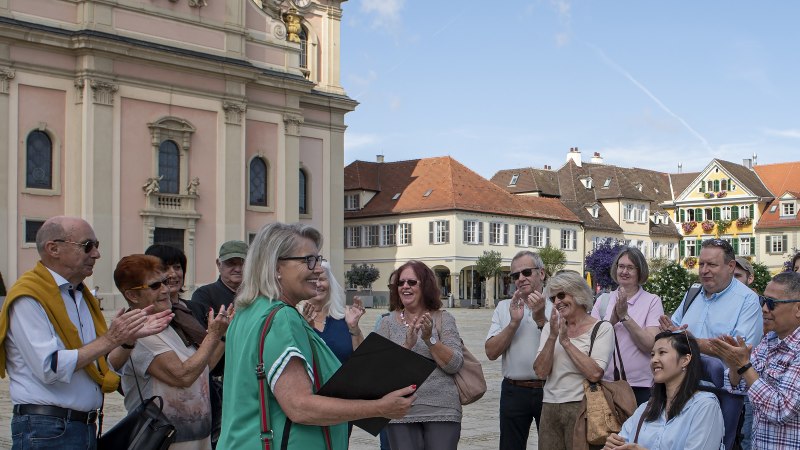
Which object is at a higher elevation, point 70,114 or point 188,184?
point 70,114

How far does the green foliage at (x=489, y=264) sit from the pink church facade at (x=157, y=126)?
597 inches

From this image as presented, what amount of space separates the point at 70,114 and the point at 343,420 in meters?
35.7

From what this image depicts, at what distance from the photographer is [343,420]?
145 inches

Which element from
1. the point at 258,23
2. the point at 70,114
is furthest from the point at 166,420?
the point at 258,23

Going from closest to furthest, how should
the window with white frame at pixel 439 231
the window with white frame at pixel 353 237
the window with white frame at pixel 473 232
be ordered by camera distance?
the window with white frame at pixel 439 231
the window with white frame at pixel 473 232
the window with white frame at pixel 353 237

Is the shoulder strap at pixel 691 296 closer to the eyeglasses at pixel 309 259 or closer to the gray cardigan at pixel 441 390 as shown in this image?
the gray cardigan at pixel 441 390

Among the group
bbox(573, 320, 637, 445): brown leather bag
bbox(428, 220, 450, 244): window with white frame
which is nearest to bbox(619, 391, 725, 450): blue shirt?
bbox(573, 320, 637, 445): brown leather bag

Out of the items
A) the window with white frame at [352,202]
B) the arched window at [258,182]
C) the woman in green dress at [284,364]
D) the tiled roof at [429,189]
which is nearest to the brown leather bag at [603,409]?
the woman in green dress at [284,364]

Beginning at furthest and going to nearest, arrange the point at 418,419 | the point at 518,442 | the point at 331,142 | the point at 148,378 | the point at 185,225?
the point at 331,142
the point at 185,225
the point at 518,442
the point at 418,419
the point at 148,378

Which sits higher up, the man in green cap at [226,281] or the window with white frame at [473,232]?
the window with white frame at [473,232]

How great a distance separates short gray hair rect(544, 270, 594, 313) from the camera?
6621mm

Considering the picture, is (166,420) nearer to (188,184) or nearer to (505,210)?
(188,184)

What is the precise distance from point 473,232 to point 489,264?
2.57 m

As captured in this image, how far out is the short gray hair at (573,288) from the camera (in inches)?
261
